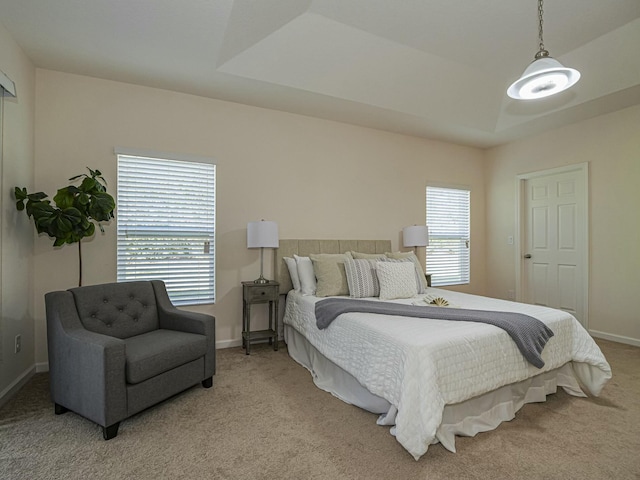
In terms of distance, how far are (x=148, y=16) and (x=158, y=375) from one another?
102 inches

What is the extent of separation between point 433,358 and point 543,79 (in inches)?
76.4

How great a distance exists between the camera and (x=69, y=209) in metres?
2.69

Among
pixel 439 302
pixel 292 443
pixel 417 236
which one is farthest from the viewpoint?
pixel 417 236

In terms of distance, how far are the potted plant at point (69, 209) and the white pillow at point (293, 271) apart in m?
1.80

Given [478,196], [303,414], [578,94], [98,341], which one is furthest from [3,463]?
[478,196]

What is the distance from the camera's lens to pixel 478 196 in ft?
18.1

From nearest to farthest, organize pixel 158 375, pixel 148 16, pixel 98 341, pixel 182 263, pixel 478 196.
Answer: pixel 98 341 → pixel 158 375 → pixel 148 16 → pixel 182 263 → pixel 478 196

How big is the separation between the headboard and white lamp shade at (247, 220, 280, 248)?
36 centimetres

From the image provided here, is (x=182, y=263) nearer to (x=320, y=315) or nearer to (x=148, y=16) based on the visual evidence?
(x=320, y=315)

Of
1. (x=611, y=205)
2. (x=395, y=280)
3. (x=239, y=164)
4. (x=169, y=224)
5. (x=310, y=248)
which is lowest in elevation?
(x=395, y=280)

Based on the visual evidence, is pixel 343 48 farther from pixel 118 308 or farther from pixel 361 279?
pixel 118 308

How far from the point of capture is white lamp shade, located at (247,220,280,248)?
3.52 m

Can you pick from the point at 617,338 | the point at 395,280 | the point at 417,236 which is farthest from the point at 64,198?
the point at 617,338

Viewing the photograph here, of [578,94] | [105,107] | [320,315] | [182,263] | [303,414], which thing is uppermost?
[578,94]
